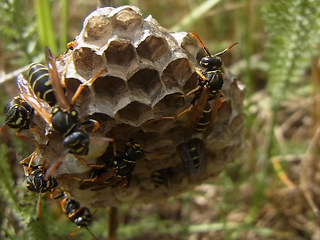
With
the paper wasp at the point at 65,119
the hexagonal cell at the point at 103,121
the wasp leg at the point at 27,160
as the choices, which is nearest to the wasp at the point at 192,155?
the hexagonal cell at the point at 103,121

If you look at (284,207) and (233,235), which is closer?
(233,235)

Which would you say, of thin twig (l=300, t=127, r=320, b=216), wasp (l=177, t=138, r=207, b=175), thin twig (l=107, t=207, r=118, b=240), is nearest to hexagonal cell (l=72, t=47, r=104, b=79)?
wasp (l=177, t=138, r=207, b=175)

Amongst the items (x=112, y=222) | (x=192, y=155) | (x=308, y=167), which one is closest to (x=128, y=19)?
(x=192, y=155)

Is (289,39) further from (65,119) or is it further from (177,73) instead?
(65,119)

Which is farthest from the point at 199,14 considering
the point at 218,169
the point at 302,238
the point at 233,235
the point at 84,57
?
the point at 302,238

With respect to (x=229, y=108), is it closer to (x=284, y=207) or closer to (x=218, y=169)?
(x=218, y=169)

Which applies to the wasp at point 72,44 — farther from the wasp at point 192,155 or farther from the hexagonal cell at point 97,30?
the wasp at point 192,155
